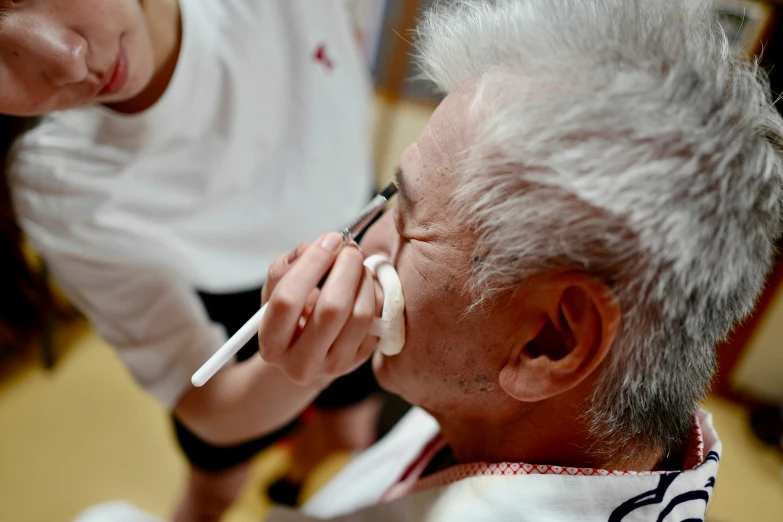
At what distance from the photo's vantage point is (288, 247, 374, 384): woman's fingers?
64 cm

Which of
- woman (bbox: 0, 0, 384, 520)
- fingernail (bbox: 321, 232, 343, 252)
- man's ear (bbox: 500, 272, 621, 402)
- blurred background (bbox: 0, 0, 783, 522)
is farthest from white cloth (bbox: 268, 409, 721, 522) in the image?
blurred background (bbox: 0, 0, 783, 522)

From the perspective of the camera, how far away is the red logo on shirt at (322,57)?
1.14m

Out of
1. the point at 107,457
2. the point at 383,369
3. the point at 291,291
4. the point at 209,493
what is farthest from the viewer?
the point at 107,457

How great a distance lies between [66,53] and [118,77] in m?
0.09

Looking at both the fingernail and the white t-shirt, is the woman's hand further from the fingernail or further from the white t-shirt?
the white t-shirt

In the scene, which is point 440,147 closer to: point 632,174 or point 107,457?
point 632,174

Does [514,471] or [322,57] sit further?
[322,57]

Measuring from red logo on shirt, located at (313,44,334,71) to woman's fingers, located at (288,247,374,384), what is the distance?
2.01ft

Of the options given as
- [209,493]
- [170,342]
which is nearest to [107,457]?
[209,493]

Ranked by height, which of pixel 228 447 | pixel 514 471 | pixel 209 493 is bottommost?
pixel 209 493

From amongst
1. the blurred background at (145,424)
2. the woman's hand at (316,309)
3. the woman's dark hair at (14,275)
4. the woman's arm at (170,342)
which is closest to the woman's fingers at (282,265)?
the woman's hand at (316,309)

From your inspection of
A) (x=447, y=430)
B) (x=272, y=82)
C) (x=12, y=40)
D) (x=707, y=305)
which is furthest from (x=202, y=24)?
(x=707, y=305)

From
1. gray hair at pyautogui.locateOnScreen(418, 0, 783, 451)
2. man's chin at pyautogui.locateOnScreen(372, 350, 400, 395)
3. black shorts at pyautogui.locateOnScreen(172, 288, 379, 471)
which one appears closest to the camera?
gray hair at pyautogui.locateOnScreen(418, 0, 783, 451)

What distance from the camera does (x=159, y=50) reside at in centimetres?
92
